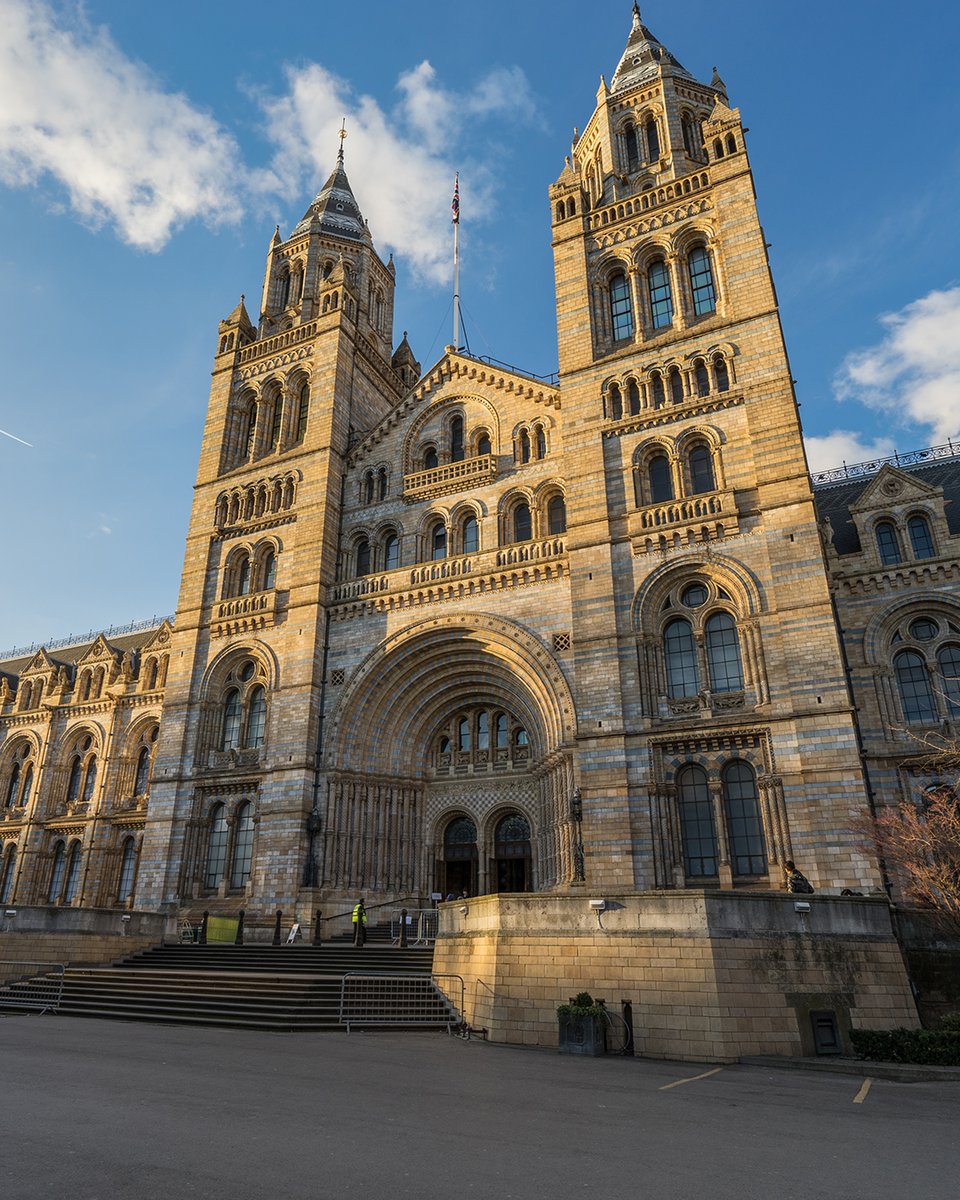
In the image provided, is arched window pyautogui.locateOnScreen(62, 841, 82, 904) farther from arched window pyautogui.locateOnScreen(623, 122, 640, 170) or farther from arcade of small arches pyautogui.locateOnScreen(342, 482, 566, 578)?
arched window pyautogui.locateOnScreen(623, 122, 640, 170)

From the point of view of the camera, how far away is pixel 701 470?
84.0 feet

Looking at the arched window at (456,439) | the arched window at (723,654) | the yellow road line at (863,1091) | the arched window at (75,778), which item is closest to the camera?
the yellow road line at (863,1091)

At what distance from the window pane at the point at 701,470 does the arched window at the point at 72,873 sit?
111 feet

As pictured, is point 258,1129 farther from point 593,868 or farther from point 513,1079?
point 593,868

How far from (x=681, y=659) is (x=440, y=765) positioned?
10292 mm

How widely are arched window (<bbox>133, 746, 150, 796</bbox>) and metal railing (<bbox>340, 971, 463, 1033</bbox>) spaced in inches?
1001

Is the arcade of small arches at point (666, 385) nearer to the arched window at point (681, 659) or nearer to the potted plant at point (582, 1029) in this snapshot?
the arched window at point (681, 659)

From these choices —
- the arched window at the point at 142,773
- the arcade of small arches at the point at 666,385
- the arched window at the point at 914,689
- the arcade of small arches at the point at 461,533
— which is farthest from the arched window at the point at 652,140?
the arched window at the point at 142,773

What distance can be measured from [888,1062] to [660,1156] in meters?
8.99

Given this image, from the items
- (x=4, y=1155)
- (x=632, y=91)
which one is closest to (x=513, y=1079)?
(x=4, y=1155)

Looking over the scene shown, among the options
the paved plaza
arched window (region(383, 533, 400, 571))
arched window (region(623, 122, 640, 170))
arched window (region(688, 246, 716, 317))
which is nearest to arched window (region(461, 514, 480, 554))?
arched window (region(383, 533, 400, 571))

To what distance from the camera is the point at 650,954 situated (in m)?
15.1

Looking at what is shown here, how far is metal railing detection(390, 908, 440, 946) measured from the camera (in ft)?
78.5

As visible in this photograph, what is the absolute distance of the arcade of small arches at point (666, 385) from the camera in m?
26.1
